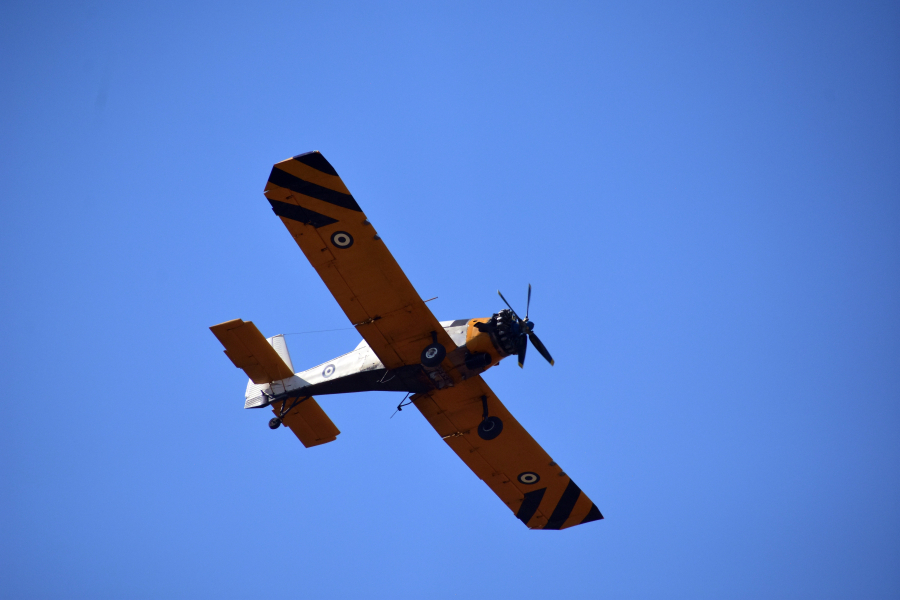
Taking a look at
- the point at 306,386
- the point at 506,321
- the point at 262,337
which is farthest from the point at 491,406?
the point at 262,337

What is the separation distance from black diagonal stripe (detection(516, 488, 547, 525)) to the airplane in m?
0.02

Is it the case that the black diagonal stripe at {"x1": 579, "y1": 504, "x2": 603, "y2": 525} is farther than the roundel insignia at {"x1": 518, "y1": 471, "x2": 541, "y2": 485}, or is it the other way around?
the black diagonal stripe at {"x1": 579, "y1": 504, "x2": 603, "y2": 525}

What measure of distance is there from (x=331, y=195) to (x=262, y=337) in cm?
373

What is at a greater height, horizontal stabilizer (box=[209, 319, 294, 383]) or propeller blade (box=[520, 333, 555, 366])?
propeller blade (box=[520, 333, 555, 366])

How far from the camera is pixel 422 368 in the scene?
13.4 metres

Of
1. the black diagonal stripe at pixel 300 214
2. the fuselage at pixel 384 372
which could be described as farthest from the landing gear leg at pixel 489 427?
the black diagonal stripe at pixel 300 214

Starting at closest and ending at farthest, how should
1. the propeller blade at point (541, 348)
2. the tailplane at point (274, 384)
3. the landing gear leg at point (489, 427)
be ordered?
the propeller blade at point (541, 348) → the tailplane at point (274, 384) → the landing gear leg at point (489, 427)

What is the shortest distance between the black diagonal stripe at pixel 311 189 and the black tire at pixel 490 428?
5.13 m

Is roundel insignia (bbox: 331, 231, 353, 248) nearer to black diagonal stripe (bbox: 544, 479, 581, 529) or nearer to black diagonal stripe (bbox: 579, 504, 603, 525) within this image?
black diagonal stripe (bbox: 544, 479, 581, 529)

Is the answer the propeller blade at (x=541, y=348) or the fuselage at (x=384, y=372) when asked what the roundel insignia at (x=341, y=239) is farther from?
the propeller blade at (x=541, y=348)

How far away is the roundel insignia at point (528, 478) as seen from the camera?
600 inches

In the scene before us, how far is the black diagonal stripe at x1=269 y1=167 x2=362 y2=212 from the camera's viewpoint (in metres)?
11.7

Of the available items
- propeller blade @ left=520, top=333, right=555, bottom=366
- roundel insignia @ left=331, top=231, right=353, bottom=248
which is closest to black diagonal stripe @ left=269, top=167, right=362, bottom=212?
roundel insignia @ left=331, top=231, right=353, bottom=248

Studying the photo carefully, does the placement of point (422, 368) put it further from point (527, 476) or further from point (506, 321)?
point (527, 476)
